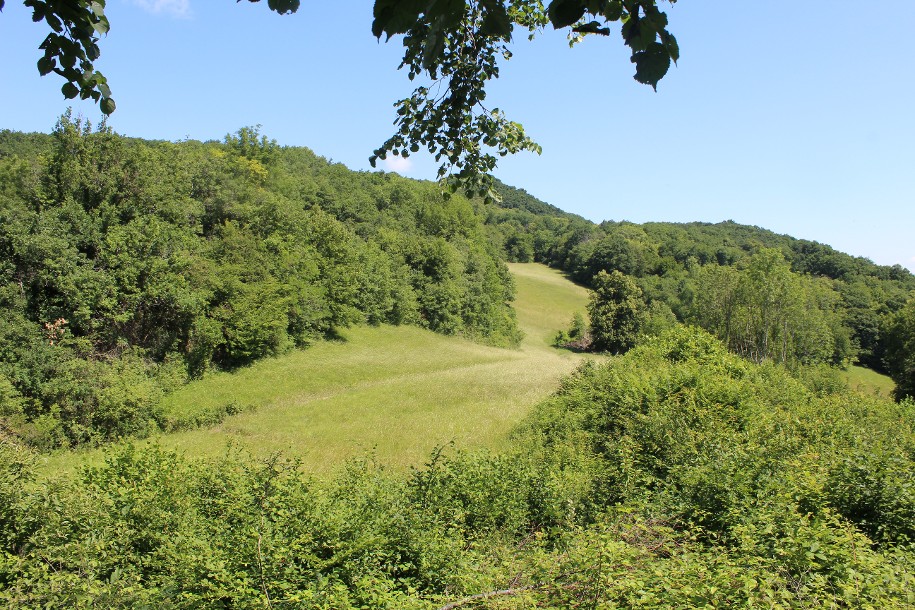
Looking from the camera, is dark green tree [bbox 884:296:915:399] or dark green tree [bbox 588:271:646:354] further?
dark green tree [bbox 588:271:646:354]

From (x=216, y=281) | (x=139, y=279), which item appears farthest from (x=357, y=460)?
(x=216, y=281)

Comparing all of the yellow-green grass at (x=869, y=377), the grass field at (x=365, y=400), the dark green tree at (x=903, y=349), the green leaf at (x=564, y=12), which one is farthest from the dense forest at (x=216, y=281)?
the yellow-green grass at (x=869, y=377)

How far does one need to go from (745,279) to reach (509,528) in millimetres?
44523

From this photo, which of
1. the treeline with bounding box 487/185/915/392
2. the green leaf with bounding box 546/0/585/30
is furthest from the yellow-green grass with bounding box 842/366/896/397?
the green leaf with bounding box 546/0/585/30

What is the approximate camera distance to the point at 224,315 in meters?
29.1

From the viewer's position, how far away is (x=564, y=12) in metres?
1.97

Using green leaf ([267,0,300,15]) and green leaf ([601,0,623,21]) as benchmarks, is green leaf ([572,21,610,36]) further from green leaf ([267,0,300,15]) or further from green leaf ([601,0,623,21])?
green leaf ([267,0,300,15])

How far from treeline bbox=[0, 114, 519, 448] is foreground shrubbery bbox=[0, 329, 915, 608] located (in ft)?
45.1

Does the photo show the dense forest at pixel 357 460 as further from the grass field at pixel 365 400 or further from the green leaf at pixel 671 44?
the green leaf at pixel 671 44

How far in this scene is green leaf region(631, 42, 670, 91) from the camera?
1979 mm

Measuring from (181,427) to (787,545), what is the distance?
22.8 metres

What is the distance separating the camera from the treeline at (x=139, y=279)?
66.9ft

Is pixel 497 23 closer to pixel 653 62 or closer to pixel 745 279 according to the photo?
pixel 653 62

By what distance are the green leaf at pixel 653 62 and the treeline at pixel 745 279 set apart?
147ft
